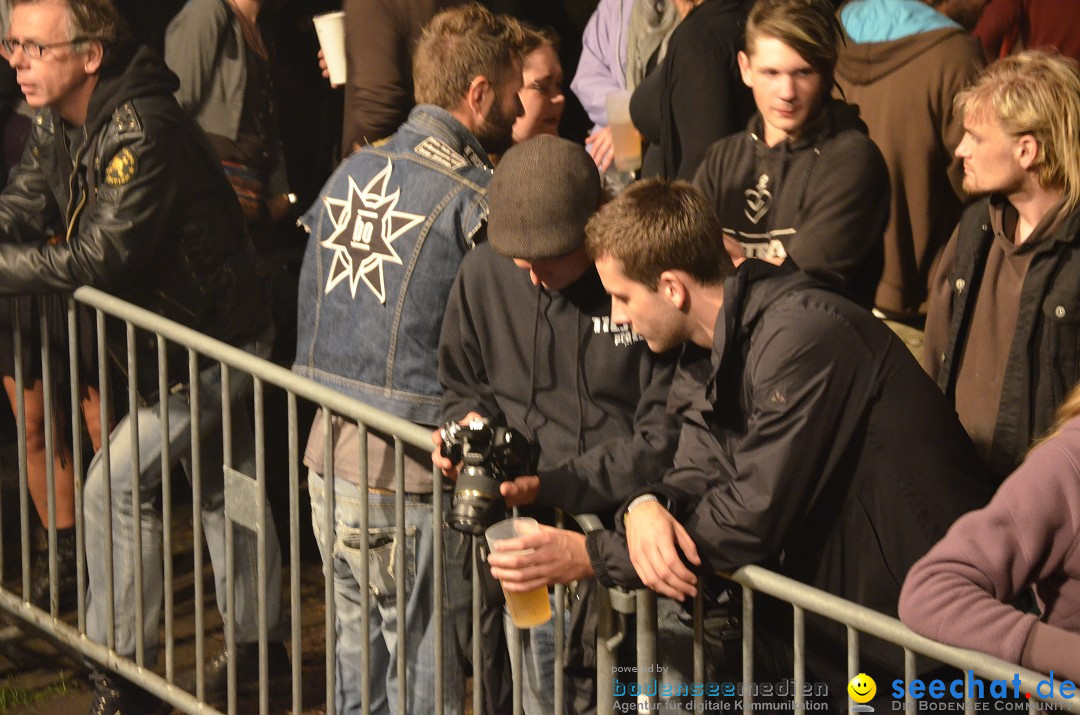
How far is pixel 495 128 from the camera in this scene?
4.35 meters

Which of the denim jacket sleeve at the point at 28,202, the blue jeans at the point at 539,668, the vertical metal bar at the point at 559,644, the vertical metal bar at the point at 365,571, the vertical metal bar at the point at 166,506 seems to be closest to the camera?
the vertical metal bar at the point at 559,644

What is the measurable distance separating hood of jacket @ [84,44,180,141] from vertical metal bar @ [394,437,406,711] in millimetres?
1552

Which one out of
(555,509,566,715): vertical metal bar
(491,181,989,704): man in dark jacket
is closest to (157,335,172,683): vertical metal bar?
(555,509,566,715): vertical metal bar

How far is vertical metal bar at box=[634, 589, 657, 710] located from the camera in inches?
132

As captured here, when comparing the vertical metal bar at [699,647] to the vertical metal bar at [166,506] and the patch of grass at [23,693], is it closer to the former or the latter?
the vertical metal bar at [166,506]

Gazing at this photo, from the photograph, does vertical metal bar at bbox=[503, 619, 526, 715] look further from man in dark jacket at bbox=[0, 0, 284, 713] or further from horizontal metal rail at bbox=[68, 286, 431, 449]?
man in dark jacket at bbox=[0, 0, 284, 713]

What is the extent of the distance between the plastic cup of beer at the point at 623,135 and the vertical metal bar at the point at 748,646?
3.21 m

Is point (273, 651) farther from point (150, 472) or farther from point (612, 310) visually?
point (612, 310)

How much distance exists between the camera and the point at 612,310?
366cm

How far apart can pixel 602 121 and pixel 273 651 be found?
2.69 meters

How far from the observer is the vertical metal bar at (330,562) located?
4035 millimetres

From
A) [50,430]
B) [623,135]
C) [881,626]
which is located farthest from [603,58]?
[881,626]

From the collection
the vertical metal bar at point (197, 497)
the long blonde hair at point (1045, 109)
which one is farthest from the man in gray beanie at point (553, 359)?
the long blonde hair at point (1045, 109)

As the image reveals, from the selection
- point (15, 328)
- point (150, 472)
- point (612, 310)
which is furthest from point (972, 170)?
point (15, 328)
